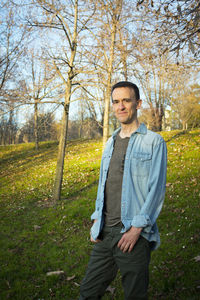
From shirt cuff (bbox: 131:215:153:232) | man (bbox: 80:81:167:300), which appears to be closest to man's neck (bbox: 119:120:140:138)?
man (bbox: 80:81:167:300)

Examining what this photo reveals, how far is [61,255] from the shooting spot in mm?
5961

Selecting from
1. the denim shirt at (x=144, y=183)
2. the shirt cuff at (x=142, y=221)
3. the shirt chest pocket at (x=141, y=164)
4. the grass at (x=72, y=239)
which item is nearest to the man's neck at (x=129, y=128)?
the denim shirt at (x=144, y=183)

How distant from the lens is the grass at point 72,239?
4.39m

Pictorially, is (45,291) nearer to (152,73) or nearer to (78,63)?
(152,73)

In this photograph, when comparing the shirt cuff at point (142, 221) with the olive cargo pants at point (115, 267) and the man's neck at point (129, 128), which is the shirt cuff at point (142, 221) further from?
the man's neck at point (129, 128)

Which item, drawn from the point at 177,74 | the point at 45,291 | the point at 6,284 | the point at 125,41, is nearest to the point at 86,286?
the point at 45,291

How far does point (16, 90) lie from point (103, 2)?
535 cm

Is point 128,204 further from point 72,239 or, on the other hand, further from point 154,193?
point 72,239

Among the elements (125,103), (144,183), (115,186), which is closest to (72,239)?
(115,186)

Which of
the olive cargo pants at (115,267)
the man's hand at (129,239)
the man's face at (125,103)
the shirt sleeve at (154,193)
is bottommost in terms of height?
the olive cargo pants at (115,267)

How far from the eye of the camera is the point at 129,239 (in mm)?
2256

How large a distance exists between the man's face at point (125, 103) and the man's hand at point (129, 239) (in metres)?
1.22

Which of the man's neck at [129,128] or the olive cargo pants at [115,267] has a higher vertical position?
the man's neck at [129,128]

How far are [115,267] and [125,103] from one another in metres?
1.88
